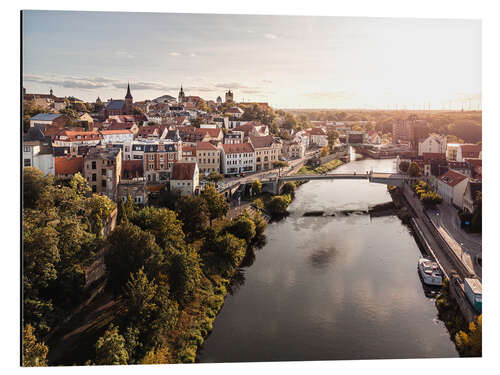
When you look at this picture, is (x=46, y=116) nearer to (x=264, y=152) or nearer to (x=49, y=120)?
(x=49, y=120)

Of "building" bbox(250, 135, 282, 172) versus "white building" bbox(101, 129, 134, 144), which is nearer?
"white building" bbox(101, 129, 134, 144)

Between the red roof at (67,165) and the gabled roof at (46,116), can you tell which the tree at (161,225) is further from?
the gabled roof at (46,116)

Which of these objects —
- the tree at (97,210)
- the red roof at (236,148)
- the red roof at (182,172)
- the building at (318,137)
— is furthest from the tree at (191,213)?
the building at (318,137)

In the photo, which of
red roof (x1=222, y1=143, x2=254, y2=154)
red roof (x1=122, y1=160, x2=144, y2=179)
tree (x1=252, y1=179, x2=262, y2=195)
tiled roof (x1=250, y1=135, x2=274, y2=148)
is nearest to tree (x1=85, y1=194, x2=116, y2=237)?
red roof (x1=122, y1=160, x2=144, y2=179)

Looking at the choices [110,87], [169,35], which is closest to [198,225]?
[110,87]

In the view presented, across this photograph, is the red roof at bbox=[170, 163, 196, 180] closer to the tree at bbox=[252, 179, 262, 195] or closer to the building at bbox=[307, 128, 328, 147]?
the tree at bbox=[252, 179, 262, 195]

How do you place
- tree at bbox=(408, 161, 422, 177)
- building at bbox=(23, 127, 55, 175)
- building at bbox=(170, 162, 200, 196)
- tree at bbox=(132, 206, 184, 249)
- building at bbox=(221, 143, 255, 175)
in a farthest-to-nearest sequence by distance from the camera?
tree at bbox=(408, 161, 422, 177), building at bbox=(221, 143, 255, 175), building at bbox=(170, 162, 200, 196), tree at bbox=(132, 206, 184, 249), building at bbox=(23, 127, 55, 175)

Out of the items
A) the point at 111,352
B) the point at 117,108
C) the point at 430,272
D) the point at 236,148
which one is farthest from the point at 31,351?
the point at 236,148

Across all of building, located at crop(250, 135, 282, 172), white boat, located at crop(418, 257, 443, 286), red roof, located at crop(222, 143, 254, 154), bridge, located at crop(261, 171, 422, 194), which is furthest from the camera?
bridge, located at crop(261, 171, 422, 194)
